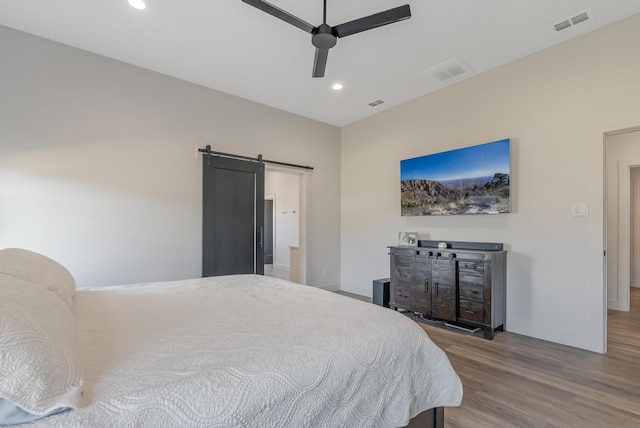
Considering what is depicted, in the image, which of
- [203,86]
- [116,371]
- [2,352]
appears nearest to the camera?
[2,352]

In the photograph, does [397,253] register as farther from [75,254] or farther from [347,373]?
[75,254]

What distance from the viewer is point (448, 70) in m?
3.56

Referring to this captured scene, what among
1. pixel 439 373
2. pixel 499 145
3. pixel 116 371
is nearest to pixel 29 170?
pixel 116 371

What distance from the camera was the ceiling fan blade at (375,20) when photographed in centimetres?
218

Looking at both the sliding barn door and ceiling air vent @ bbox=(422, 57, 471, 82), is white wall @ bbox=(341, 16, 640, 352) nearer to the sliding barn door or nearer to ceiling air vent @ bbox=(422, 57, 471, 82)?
ceiling air vent @ bbox=(422, 57, 471, 82)

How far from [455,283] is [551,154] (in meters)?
A: 1.64

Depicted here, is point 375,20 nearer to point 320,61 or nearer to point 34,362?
point 320,61

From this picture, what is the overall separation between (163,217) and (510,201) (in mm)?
3937

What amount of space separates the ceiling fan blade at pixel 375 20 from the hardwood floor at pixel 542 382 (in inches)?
104

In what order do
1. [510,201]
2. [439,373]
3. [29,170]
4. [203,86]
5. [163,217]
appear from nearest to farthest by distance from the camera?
[439,373] < [29,170] < [510,201] < [163,217] < [203,86]

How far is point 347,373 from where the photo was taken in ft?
3.64

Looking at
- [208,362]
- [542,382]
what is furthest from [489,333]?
[208,362]

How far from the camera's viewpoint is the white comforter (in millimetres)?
832

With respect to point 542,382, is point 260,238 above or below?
above
